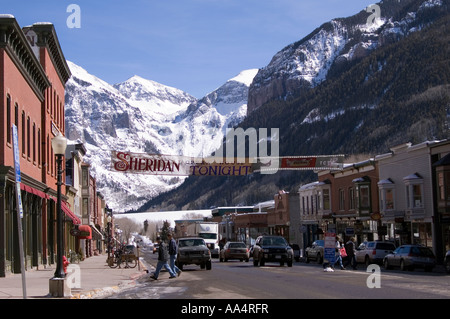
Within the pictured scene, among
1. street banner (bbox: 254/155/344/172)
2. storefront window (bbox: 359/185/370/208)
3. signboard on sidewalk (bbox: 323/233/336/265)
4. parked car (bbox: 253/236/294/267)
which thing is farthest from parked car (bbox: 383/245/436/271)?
storefront window (bbox: 359/185/370/208)

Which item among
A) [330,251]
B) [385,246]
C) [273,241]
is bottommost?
[385,246]

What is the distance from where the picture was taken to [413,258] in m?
38.5

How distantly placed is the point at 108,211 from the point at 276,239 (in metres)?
125

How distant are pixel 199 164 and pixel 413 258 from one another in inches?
771

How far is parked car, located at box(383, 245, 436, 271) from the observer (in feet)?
126

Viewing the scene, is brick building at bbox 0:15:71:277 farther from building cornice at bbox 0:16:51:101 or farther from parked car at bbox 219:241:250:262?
parked car at bbox 219:241:250:262

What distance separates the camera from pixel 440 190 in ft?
163

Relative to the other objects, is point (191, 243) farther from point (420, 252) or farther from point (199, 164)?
point (199, 164)

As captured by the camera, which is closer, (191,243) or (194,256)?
(194,256)

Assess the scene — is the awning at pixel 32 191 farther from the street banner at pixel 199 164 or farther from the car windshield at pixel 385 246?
the car windshield at pixel 385 246

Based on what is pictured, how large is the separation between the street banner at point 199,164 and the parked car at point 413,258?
52.0ft

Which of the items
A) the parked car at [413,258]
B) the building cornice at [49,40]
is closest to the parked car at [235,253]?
the parked car at [413,258]

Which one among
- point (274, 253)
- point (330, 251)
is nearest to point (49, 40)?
point (274, 253)
